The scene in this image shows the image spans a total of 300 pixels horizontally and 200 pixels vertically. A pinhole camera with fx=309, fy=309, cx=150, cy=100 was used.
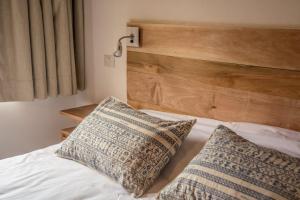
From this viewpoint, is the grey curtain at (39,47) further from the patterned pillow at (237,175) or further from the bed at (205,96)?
the patterned pillow at (237,175)

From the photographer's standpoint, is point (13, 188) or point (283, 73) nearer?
point (13, 188)

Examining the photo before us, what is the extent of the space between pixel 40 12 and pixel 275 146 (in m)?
1.76

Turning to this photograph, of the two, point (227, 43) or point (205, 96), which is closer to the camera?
point (227, 43)

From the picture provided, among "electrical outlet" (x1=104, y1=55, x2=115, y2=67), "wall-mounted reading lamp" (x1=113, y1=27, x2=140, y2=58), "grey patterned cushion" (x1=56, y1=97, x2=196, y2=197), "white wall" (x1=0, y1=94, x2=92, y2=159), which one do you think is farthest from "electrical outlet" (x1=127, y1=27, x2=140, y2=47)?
"white wall" (x1=0, y1=94, x2=92, y2=159)

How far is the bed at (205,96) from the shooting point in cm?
134

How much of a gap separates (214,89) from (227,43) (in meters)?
0.25

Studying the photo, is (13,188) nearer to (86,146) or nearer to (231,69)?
(86,146)

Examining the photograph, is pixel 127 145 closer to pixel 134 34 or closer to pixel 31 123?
pixel 134 34

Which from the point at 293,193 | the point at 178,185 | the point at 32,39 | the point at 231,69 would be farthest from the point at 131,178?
the point at 32,39

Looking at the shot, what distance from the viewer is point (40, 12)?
2.18 m

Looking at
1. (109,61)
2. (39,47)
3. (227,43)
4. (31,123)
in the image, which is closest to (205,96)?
(227,43)

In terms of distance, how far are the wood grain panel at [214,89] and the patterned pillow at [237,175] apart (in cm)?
37

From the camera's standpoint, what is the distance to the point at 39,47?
87.0 inches

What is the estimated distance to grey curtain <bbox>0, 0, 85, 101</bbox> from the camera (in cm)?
210
